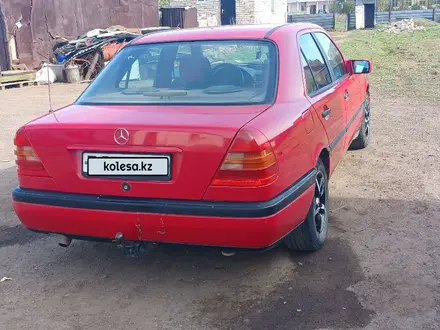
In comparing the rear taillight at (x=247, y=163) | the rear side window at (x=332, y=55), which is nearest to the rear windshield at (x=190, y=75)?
the rear taillight at (x=247, y=163)

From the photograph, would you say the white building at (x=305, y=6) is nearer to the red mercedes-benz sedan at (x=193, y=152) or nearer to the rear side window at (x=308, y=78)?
the rear side window at (x=308, y=78)

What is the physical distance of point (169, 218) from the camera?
3.26 metres

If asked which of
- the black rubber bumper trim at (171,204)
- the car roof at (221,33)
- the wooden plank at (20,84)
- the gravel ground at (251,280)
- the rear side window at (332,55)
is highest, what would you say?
the car roof at (221,33)

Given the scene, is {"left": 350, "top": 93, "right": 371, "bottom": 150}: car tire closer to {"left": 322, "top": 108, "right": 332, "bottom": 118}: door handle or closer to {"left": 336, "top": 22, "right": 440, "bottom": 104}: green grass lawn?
{"left": 322, "top": 108, "right": 332, "bottom": 118}: door handle

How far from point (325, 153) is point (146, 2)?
19.5 meters

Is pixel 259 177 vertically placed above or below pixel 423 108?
above

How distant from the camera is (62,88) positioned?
1511cm

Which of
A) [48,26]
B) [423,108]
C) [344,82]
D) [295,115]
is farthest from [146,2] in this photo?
[295,115]

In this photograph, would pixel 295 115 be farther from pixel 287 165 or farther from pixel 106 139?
pixel 106 139

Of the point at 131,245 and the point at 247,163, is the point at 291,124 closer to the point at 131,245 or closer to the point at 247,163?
the point at 247,163

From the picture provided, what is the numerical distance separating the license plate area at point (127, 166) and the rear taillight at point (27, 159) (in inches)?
13.4

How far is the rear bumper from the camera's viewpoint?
3.21 m

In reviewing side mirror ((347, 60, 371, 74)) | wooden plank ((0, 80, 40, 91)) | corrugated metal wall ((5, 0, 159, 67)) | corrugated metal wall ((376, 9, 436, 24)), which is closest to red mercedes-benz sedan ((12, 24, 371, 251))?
side mirror ((347, 60, 371, 74))

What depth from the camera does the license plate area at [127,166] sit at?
3.24 meters
